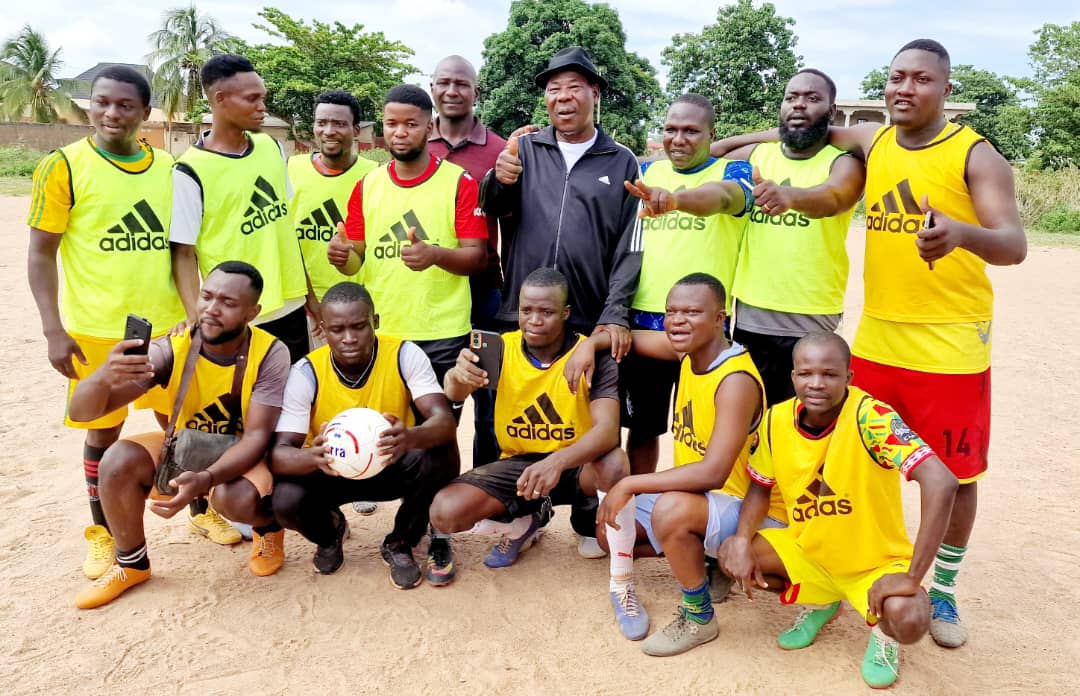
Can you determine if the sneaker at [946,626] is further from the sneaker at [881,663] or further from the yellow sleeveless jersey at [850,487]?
the yellow sleeveless jersey at [850,487]

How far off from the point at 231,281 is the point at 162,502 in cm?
106

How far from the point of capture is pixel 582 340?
12.9ft

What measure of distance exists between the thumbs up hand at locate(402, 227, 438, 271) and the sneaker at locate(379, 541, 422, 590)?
1439 millimetres

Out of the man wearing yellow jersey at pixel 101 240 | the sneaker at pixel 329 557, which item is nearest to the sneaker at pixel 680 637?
the sneaker at pixel 329 557

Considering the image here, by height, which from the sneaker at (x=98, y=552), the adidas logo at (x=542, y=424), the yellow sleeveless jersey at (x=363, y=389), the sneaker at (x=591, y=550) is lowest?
the sneaker at (x=591, y=550)

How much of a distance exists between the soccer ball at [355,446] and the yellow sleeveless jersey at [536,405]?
0.70m

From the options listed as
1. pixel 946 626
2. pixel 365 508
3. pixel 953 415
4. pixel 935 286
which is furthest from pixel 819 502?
pixel 365 508

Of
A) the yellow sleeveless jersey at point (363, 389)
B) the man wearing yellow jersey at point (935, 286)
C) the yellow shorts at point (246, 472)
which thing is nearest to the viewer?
the man wearing yellow jersey at point (935, 286)

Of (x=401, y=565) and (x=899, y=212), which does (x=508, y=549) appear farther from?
(x=899, y=212)

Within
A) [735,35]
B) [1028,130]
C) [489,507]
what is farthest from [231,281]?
[735,35]

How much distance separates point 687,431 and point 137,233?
2.95 metres

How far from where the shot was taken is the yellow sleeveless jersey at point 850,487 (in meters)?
3.13

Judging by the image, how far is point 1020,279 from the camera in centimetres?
1380

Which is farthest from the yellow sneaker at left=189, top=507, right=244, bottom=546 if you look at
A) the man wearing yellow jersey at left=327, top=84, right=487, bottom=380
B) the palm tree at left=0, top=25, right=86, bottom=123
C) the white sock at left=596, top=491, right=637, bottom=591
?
the palm tree at left=0, top=25, right=86, bottom=123
